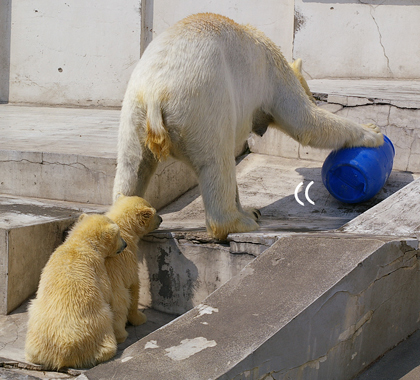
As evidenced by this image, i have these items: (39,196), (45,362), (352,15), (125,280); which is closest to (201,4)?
(352,15)

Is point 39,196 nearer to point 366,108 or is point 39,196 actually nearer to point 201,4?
point 366,108

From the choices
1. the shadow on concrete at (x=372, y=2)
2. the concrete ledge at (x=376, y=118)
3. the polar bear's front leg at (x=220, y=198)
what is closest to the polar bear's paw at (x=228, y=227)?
the polar bear's front leg at (x=220, y=198)

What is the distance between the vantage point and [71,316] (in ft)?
9.07

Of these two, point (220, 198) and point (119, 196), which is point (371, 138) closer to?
point (220, 198)

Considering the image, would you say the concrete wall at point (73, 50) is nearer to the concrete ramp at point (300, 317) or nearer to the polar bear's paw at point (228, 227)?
the polar bear's paw at point (228, 227)

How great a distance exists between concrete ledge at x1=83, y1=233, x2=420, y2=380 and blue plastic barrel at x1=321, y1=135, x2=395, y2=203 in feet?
3.63

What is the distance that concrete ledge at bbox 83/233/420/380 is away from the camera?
2.44 metres

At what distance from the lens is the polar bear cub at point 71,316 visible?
2.76 meters

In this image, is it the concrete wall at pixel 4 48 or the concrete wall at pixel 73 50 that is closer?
the concrete wall at pixel 73 50

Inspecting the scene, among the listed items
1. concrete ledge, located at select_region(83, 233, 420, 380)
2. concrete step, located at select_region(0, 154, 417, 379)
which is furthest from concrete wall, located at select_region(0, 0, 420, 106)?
concrete ledge, located at select_region(83, 233, 420, 380)

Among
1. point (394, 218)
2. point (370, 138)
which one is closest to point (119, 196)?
point (394, 218)

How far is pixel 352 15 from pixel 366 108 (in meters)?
2.93

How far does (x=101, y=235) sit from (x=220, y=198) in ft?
2.63

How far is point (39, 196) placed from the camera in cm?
481
